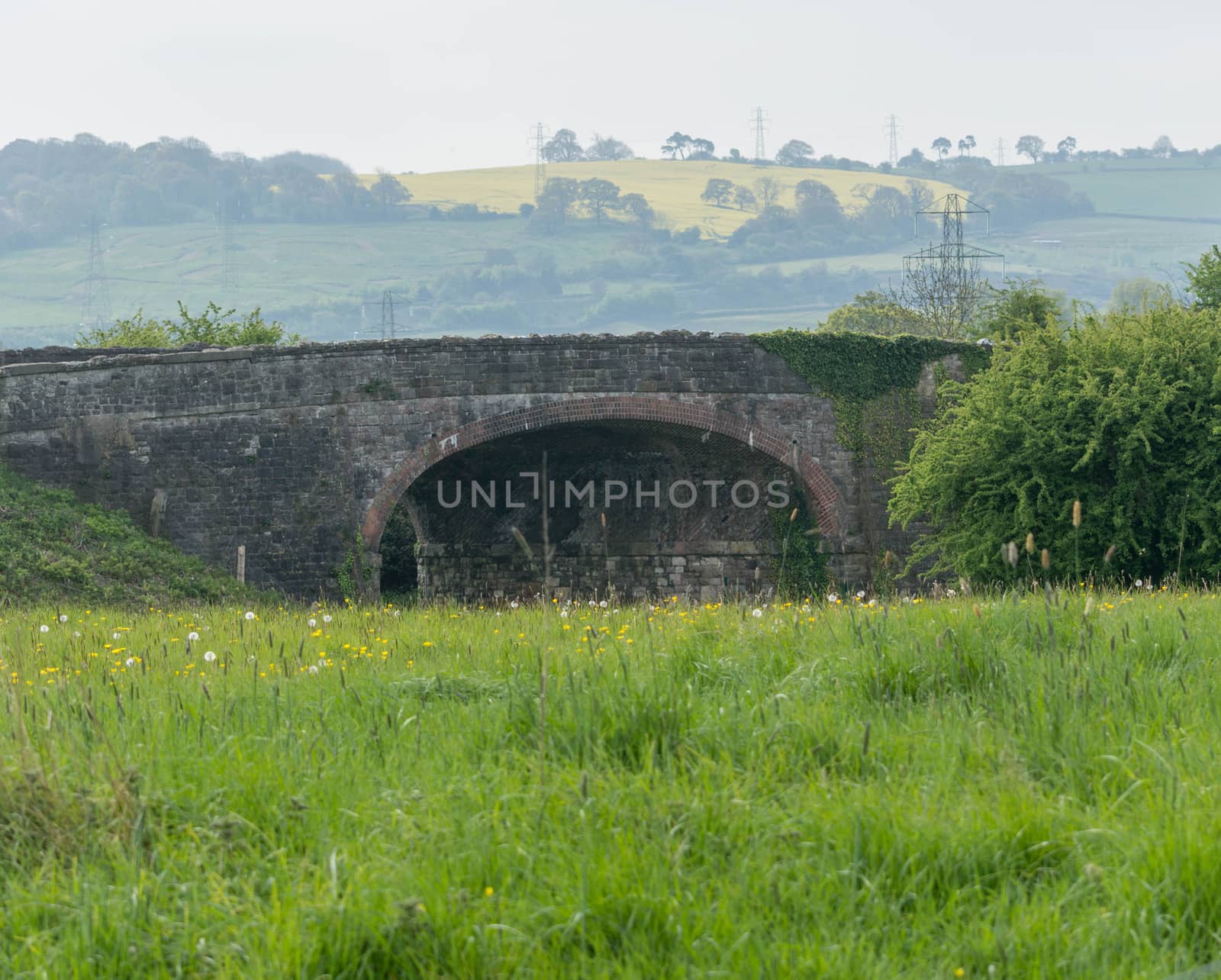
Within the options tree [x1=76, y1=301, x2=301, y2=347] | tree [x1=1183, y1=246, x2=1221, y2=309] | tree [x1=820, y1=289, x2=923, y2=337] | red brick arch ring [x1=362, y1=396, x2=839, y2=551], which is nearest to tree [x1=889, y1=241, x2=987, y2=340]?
tree [x1=820, y1=289, x2=923, y2=337]

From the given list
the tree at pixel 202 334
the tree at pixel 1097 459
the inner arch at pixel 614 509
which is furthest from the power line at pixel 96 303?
the tree at pixel 1097 459

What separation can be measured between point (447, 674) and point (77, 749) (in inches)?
71.8

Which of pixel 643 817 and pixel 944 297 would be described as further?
pixel 944 297

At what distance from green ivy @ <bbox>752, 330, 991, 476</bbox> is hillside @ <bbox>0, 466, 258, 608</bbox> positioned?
10405 millimetres

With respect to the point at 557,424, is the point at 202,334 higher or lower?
higher

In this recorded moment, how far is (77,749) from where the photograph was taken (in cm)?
477

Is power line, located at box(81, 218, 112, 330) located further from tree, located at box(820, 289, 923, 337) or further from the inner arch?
the inner arch

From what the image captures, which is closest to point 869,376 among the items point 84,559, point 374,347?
point 374,347

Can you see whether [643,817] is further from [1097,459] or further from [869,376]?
[869,376]

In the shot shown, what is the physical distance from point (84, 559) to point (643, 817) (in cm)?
1751

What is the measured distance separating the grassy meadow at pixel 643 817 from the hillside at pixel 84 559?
13566 millimetres

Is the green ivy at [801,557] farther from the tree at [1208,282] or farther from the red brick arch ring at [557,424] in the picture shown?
the tree at [1208,282]

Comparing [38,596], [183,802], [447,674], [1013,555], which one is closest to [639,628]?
[447,674]

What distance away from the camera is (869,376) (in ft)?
78.8
